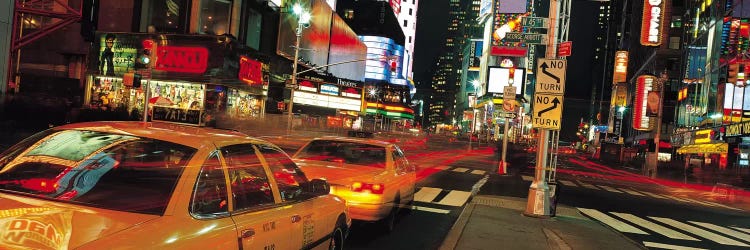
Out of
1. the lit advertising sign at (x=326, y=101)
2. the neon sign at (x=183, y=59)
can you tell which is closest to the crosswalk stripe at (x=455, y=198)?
the neon sign at (x=183, y=59)

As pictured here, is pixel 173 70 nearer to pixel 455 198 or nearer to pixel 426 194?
pixel 426 194

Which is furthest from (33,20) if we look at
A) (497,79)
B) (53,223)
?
(497,79)

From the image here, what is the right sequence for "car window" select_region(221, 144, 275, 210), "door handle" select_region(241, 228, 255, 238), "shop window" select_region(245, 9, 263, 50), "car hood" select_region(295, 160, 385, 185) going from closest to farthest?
"door handle" select_region(241, 228, 255, 238)
"car window" select_region(221, 144, 275, 210)
"car hood" select_region(295, 160, 385, 185)
"shop window" select_region(245, 9, 263, 50)

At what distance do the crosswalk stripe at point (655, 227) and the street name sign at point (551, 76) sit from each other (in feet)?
11.5

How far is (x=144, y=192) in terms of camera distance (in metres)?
3.46

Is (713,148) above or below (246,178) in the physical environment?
above

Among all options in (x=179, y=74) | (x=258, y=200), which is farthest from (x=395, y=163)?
(x=179, y=74)

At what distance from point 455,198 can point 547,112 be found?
4157 mm

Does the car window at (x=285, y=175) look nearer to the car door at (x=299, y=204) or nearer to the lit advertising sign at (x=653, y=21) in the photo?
the car door at (x=299, y=204)

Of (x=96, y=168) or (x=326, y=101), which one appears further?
(x=326, y=101)

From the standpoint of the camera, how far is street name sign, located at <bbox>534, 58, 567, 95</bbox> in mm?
11312

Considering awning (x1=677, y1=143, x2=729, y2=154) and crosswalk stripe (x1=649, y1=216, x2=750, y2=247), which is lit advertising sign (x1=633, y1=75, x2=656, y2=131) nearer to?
awning (x1=677, y1=143, x2=729, y2=154)

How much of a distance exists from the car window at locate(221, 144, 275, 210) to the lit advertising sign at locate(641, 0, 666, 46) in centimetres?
5099

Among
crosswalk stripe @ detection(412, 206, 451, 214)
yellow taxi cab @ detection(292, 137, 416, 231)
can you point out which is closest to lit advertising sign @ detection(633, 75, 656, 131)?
crosswalk stripe @ detection(412, 206, 451, 214)
